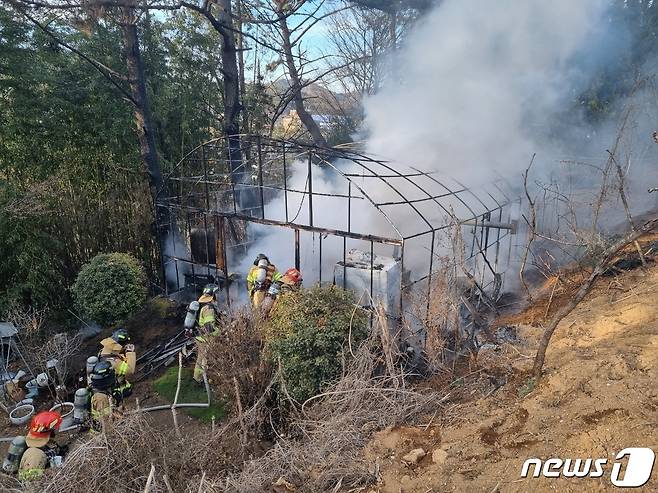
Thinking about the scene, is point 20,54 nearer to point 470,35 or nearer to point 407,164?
point 407,164

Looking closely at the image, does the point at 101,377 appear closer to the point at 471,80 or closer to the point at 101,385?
the point at 101,385

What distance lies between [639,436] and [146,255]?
1100cm

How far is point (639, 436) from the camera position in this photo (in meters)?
3.93

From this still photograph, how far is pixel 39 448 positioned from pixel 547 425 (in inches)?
217

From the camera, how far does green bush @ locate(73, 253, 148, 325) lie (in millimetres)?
9383

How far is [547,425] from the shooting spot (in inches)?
179

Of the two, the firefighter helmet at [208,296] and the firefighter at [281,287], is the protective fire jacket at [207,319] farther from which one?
the firefighter at [281,287]

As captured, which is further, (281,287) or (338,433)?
(281,287)

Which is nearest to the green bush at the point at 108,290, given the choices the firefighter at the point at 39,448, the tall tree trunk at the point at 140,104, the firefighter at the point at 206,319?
the firefighter at the point at 206,319

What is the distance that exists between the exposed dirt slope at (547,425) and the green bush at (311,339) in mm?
1301

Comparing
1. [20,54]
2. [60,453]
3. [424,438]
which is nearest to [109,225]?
[20,54]

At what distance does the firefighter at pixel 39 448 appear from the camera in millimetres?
5105

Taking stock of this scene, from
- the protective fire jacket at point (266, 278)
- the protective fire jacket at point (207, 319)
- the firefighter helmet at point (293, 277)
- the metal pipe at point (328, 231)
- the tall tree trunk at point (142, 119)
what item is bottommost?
the protective fire jacket at point (207, 319)

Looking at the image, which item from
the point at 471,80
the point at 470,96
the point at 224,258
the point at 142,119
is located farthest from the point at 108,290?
the point at 471,80
